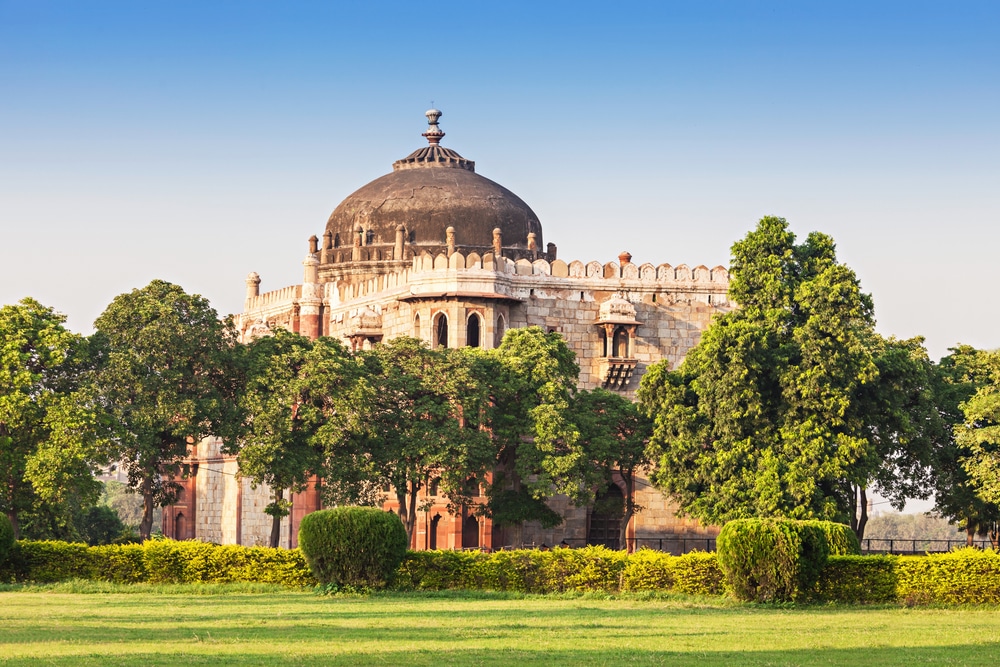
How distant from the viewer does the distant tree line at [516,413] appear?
42469mm

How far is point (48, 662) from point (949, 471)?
3361 centimetres

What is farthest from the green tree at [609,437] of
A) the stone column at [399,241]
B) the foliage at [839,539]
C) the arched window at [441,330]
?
the stone column at [399,241]

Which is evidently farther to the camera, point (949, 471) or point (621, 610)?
point (949, 471)

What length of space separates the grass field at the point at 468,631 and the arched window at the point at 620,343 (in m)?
22.6

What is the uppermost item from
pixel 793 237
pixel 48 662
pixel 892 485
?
pixel 793 237

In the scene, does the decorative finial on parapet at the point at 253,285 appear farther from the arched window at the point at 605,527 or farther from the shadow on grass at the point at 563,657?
the shadow on grass at the point at 563,657

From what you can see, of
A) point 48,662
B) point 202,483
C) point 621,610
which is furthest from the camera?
point 202,483

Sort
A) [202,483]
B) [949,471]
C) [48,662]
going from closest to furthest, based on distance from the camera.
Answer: [48,662] < [949,471] < [202,483]

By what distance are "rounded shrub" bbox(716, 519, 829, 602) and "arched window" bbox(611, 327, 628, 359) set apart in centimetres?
2329

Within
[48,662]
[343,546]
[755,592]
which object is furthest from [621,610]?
[48,662]

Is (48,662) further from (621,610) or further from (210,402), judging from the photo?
(210,402)

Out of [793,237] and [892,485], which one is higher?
[793,237]

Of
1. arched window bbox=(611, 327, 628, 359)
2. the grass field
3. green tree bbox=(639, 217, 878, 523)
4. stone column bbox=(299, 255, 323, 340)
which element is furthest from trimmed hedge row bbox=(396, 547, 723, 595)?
stone column bbox=(299, 255, 323, 340)

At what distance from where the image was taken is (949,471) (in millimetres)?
48281
